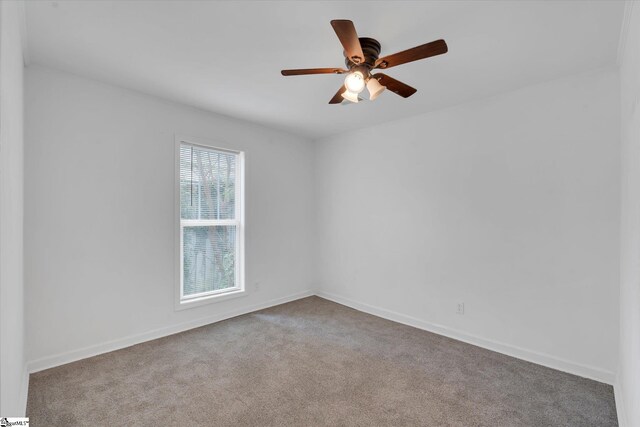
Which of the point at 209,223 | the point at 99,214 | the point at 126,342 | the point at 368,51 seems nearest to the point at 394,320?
the point at 209,223

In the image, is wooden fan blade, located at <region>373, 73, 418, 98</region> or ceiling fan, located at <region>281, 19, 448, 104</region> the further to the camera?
wooden fan blade, located at <region>373, 73, 418, 98</region>

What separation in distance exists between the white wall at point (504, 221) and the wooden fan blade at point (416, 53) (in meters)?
1.62

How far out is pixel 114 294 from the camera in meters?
2.92

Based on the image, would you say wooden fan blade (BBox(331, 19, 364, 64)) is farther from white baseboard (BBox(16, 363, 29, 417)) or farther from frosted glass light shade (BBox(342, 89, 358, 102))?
white baseboard (BBox(16, 363, 29, 417))

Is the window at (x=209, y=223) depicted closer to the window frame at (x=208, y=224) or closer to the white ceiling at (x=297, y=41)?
the window frame at (x=208, y=224)

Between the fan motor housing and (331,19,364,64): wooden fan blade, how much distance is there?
0.39ft

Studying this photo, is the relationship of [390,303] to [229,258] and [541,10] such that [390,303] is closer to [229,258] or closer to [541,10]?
[229,258]

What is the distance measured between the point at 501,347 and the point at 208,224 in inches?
133

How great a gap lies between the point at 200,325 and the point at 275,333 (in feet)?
2.97

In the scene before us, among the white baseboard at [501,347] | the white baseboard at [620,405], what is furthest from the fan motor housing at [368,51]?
the white baseboard at [501,347]

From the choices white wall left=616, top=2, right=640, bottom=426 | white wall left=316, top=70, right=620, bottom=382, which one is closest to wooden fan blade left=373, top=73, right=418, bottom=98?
white wall left=616, top=2, right=640, bottom=426

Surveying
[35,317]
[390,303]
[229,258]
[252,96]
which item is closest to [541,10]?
[252,96]

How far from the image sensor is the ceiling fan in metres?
1.64

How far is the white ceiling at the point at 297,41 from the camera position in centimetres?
181
